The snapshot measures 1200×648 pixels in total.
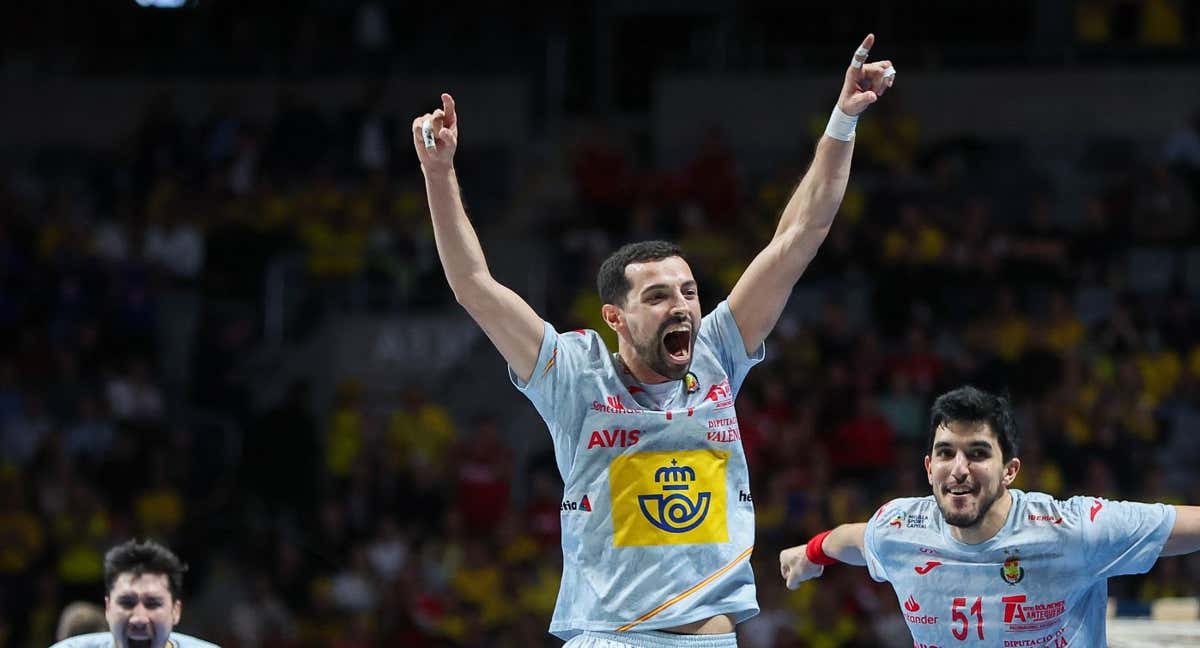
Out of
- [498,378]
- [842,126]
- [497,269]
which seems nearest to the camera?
[842,126]

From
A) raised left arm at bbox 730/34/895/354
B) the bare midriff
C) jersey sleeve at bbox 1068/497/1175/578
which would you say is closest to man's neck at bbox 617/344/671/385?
raised left arm at bbox 730/34/895/354

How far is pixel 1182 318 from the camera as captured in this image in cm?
1440

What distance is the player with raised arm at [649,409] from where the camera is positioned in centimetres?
537

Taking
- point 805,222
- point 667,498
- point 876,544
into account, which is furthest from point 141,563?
point 805,222

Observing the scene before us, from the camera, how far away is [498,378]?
16422 millimetres

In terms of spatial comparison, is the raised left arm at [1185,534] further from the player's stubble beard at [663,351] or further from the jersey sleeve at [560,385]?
the jersey sleeve at [560,385]

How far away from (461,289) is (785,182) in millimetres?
11911

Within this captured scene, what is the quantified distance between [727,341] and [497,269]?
11393mm

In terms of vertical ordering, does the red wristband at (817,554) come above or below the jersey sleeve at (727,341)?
below

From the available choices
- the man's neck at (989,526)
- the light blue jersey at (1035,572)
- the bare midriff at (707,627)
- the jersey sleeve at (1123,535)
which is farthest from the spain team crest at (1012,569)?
the bare midriff at (707,627)

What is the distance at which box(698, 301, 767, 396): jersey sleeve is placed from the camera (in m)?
5.78

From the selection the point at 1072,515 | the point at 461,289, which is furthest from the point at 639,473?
the point at 1072,515

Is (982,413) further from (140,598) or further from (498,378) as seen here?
(498,378)

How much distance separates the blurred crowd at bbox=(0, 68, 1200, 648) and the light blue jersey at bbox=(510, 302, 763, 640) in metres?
7.01
